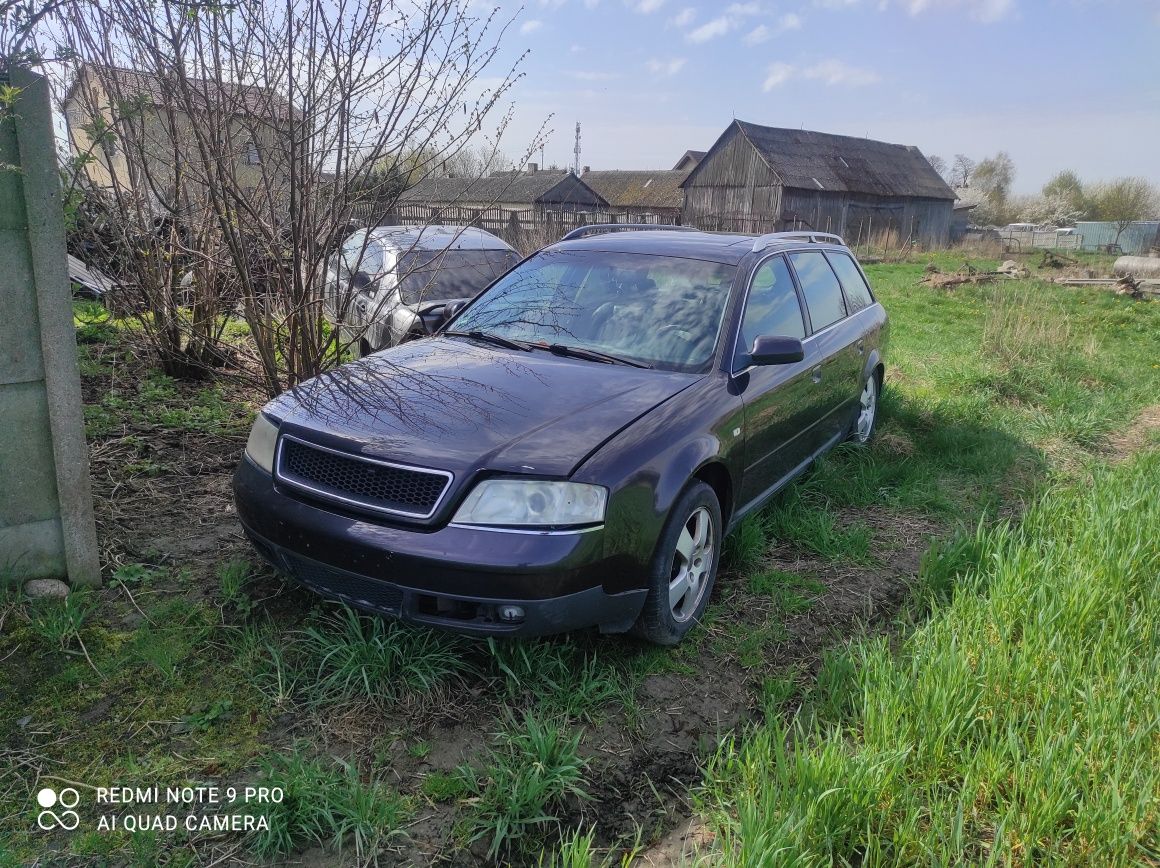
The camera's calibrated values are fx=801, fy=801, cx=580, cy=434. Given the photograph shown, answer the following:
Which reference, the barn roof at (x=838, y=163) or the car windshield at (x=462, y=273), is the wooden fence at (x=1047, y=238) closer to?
the barn roof at (x=838, y=163)

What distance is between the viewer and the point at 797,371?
14.3 feet

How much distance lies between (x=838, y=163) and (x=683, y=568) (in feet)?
131

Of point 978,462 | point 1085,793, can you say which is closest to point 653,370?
point 1085,793

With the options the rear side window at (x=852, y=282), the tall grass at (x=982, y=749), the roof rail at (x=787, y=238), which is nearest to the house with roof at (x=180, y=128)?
the roof rail at (x=787, y=238)

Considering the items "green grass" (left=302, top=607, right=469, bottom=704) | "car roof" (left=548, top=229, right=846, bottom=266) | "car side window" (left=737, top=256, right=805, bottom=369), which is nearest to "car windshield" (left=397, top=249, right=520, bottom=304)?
"car roof" (left=548, top=229, right=846, bottom=266)

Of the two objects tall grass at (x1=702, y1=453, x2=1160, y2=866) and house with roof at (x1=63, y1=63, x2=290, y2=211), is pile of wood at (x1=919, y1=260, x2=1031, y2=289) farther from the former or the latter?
house with roof at (x1=63, y1=63, x2=290, y2=211)

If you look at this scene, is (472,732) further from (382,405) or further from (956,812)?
(956,812)

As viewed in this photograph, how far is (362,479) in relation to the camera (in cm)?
288

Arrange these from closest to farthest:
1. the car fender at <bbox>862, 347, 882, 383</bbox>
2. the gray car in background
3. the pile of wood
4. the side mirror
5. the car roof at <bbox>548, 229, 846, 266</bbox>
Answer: the side mirror, the car roof at <bbox>548, 229, 846, 266</bbox>, the car fender at <bbox>862, 347, 882, 383</bbox>, the gray car in background, the pile of wood

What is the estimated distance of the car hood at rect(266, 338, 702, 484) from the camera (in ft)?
9.31

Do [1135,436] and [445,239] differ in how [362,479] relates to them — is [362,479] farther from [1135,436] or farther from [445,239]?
[1135,436]

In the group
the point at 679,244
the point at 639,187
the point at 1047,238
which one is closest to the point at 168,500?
the point at 679,244

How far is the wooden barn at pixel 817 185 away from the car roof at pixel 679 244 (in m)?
30.9

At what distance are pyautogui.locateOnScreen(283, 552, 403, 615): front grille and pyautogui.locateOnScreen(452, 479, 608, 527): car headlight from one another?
0.37 meters
